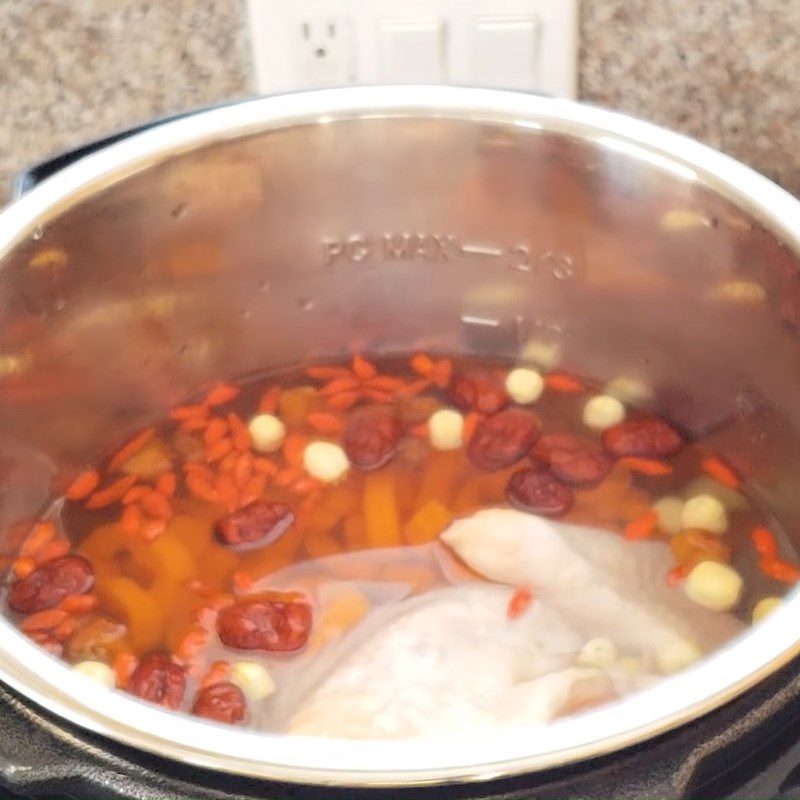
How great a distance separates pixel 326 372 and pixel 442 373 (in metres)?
0.11

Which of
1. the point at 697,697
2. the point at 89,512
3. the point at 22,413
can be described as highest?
the point at 697,697

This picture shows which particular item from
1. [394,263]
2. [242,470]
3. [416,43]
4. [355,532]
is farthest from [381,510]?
[416,43]

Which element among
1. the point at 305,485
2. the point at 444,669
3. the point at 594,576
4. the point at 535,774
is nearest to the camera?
the point at 535,774

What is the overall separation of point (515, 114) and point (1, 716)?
58 centimetres

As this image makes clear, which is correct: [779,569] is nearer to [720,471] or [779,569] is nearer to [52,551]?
[720,471]

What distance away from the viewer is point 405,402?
3.31ft

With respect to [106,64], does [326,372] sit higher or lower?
lower

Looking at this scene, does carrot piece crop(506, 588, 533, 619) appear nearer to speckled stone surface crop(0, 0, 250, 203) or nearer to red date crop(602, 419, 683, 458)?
red date crop(602, 419, 683, 458)

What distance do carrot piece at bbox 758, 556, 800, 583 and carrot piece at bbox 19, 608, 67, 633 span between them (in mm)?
541

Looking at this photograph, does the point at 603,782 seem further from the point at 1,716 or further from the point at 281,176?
the point at 281,176

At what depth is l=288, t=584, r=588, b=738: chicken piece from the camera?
2.21ft

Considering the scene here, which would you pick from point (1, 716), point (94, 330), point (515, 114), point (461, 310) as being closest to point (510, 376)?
point (461, 310)

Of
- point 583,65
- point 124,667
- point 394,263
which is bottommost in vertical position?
point 124,667

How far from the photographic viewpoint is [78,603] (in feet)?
2.78
